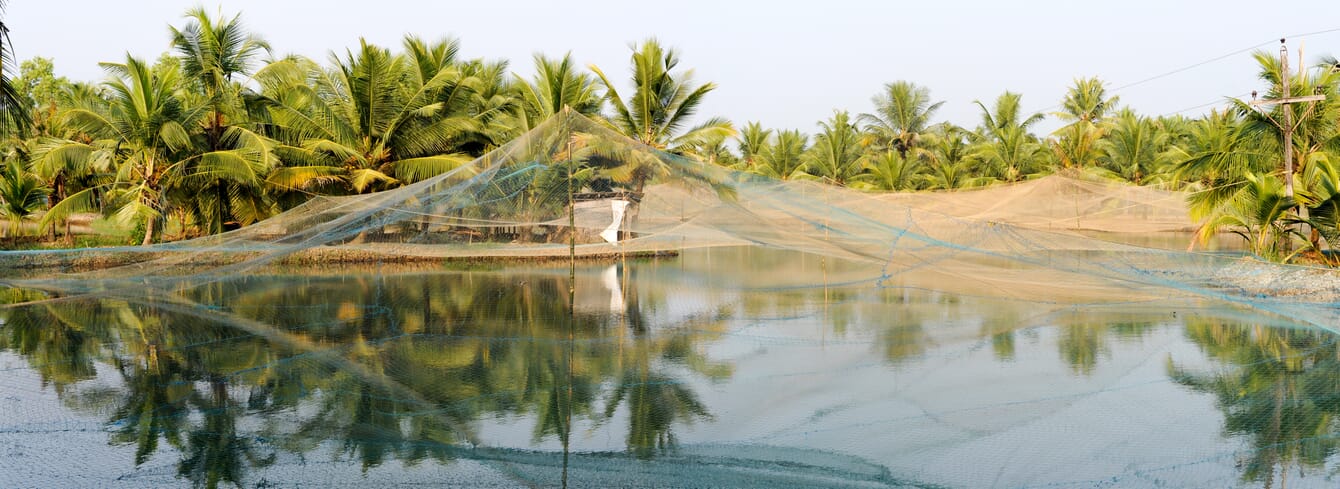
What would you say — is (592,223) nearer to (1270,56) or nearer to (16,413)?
(16,413)

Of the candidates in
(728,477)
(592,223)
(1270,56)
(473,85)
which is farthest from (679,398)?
(473,85)

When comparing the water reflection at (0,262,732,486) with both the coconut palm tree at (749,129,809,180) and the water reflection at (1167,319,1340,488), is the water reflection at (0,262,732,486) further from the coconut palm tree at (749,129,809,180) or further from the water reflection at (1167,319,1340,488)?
the coconut palm tree at (749,129,809,180)

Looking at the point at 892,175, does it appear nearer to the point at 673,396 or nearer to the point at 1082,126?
the point at 1082,126

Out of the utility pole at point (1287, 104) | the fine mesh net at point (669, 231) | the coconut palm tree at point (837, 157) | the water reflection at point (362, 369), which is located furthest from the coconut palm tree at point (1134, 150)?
the water reflection at point (362, 369)

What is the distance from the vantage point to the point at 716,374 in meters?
6.36

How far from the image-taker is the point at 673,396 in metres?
5.63

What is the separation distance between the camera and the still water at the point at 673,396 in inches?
163

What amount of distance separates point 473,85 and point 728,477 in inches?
592

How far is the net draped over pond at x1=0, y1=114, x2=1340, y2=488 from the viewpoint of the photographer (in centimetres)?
429

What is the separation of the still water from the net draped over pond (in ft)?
0.10

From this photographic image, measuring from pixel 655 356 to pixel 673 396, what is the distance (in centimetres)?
138

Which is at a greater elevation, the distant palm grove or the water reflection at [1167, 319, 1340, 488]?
the distant palm grove

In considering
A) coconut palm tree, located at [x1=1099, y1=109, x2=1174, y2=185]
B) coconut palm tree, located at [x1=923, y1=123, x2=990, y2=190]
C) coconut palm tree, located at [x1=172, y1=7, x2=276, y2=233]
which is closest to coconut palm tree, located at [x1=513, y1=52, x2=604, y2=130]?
coconut palm tree, located at [x1=172, y1=7, x2=276, y2=233]

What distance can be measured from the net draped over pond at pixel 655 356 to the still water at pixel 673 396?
0.03 metres
